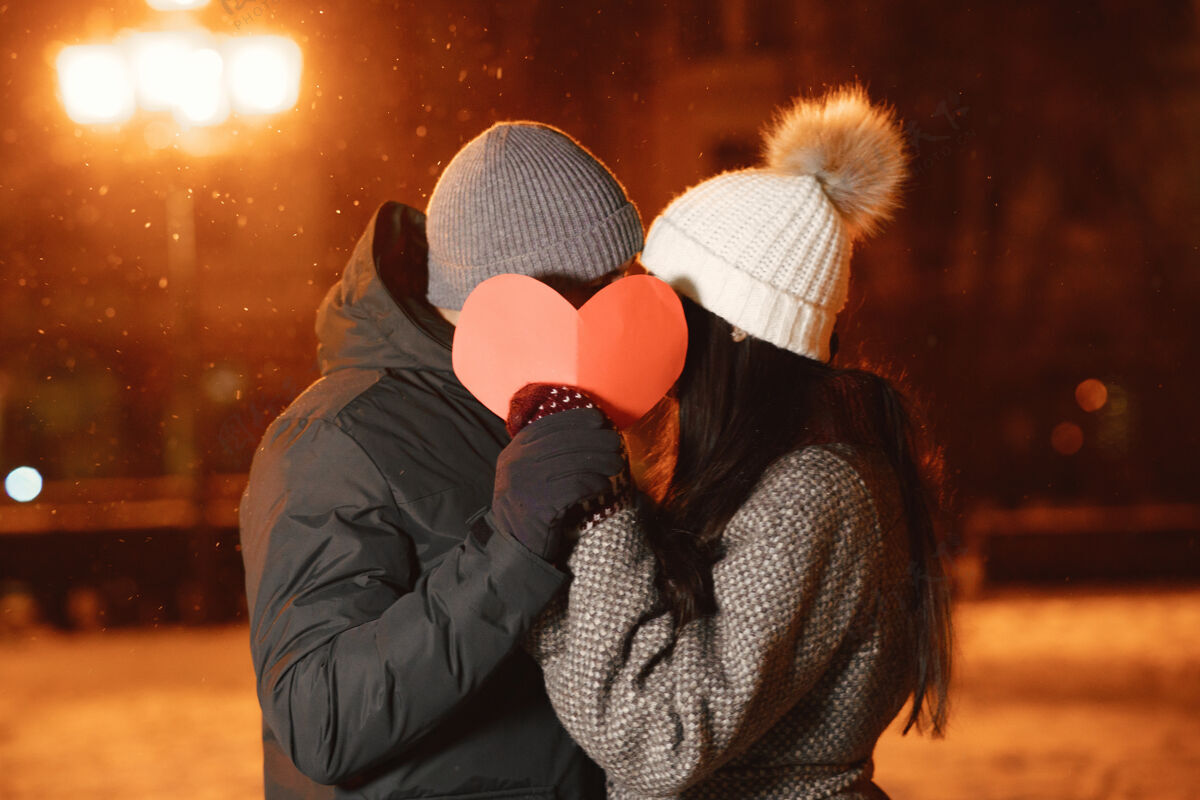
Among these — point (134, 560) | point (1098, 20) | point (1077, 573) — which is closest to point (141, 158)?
point (134, 560)

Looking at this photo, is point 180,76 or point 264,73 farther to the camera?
point 180,76

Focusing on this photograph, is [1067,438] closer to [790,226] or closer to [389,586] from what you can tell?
[790,226]

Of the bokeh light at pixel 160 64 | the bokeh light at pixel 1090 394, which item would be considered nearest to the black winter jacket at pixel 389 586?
the bokeh light at pixel 160 64

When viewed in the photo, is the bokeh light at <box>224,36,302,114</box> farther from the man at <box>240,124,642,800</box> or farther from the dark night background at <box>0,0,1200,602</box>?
the man at <box>240,124,642,800</box>

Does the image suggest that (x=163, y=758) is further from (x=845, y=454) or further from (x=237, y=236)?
(x=237, y=236)

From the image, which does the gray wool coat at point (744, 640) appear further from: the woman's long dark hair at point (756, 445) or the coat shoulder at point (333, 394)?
the coat shoulder at point (333, 394)

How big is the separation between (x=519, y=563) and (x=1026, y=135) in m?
8.83

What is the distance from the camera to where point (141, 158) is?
14.5 feet

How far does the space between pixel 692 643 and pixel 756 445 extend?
0.24m

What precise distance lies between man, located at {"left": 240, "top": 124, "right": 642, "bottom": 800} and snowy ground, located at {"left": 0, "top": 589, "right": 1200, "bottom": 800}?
9.08ft

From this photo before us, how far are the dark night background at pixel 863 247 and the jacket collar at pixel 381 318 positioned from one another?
3063 millimetres

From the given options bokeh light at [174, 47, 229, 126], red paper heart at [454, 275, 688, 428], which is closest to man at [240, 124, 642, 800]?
red paper heart at [454, 275, 688, 428]

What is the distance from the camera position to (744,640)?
0.99 metres

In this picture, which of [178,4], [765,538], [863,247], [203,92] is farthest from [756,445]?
[863,247]
